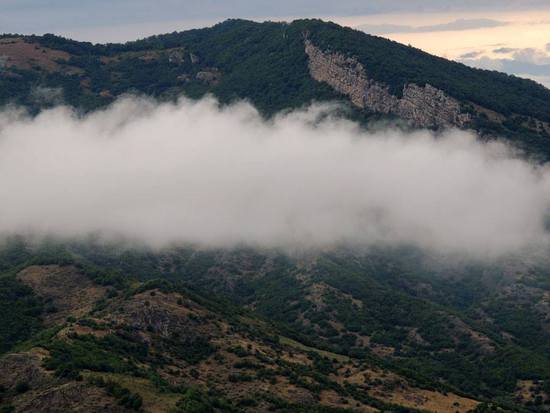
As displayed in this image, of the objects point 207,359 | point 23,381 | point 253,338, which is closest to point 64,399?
point 23,381

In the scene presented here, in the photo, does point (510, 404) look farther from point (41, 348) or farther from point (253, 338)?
point (41, 348)

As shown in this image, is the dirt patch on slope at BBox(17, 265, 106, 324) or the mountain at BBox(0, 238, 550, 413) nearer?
the mountain at BBox(0, 238, 550, 413)

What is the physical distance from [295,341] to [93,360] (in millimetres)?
53806

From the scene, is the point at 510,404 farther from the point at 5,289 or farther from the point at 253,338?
the point at 5,289

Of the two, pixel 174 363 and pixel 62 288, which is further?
pixel 62 288

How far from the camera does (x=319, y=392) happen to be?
14850 centimetres

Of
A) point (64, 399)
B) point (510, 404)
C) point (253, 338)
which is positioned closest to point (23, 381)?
point (64, 399)

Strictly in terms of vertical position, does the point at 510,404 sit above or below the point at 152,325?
below

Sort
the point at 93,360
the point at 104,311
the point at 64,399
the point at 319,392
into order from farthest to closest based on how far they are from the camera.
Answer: the point at 104,311
the point at 319,392
the point at 93,360
the point at 64,399

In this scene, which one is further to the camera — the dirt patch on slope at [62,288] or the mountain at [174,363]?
the dirt patch on slope at [62,288]

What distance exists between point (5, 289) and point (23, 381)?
2054 inches

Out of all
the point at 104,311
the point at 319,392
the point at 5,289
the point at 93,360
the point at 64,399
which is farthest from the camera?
the point at 5,289

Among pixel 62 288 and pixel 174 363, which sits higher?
pixel 62 288

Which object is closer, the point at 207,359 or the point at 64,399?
the point at 64,399
